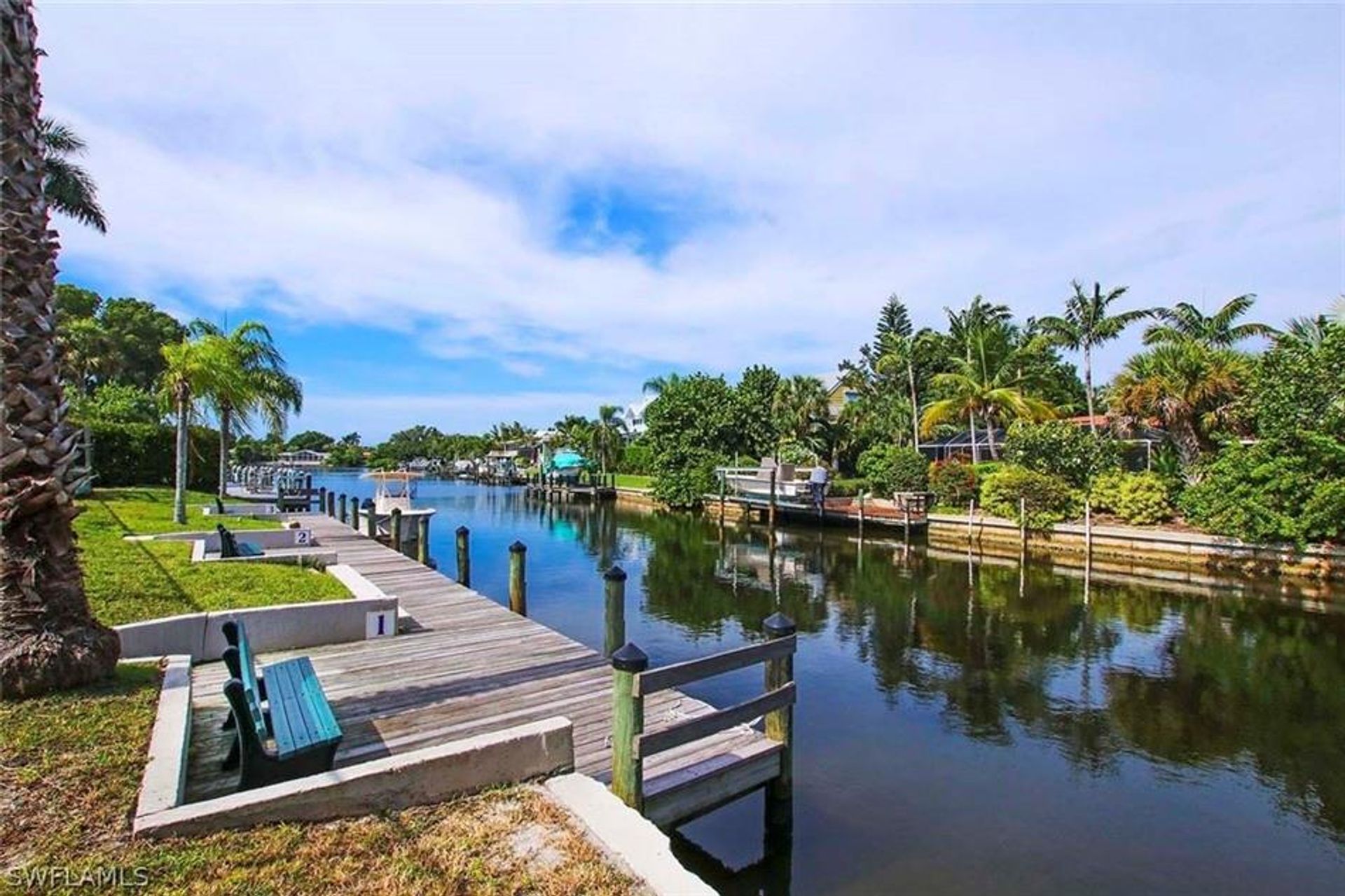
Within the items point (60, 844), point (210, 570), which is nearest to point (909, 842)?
point (60, 844)

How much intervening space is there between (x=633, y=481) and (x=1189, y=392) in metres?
35.5

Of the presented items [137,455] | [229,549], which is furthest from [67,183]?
[229,549]

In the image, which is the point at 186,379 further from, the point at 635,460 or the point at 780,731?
the point at 635,460

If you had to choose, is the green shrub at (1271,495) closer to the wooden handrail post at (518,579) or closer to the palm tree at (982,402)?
the palm tree at (982,402)

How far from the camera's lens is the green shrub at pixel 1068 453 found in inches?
1045

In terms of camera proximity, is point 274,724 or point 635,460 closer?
point 274,724

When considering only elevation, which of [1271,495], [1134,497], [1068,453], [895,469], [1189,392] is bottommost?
[1134,497]

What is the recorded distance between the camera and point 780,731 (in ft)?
21.0

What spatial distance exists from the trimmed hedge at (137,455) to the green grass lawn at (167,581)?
46.4 ft

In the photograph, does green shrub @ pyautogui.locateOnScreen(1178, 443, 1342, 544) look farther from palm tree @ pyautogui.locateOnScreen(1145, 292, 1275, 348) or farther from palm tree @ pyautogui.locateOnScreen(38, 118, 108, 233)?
palm tree @ pyautogui.locateOnScreen(38, 118, 108, 233)

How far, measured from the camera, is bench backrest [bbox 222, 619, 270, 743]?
171 inches

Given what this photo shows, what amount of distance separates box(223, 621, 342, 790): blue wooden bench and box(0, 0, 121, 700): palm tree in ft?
3.62

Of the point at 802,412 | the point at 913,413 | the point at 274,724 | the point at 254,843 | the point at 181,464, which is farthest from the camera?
the point at 802,412

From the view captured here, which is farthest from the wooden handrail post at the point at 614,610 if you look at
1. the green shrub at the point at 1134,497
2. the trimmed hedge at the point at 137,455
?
the trimmed hedge at the point at 137,455
